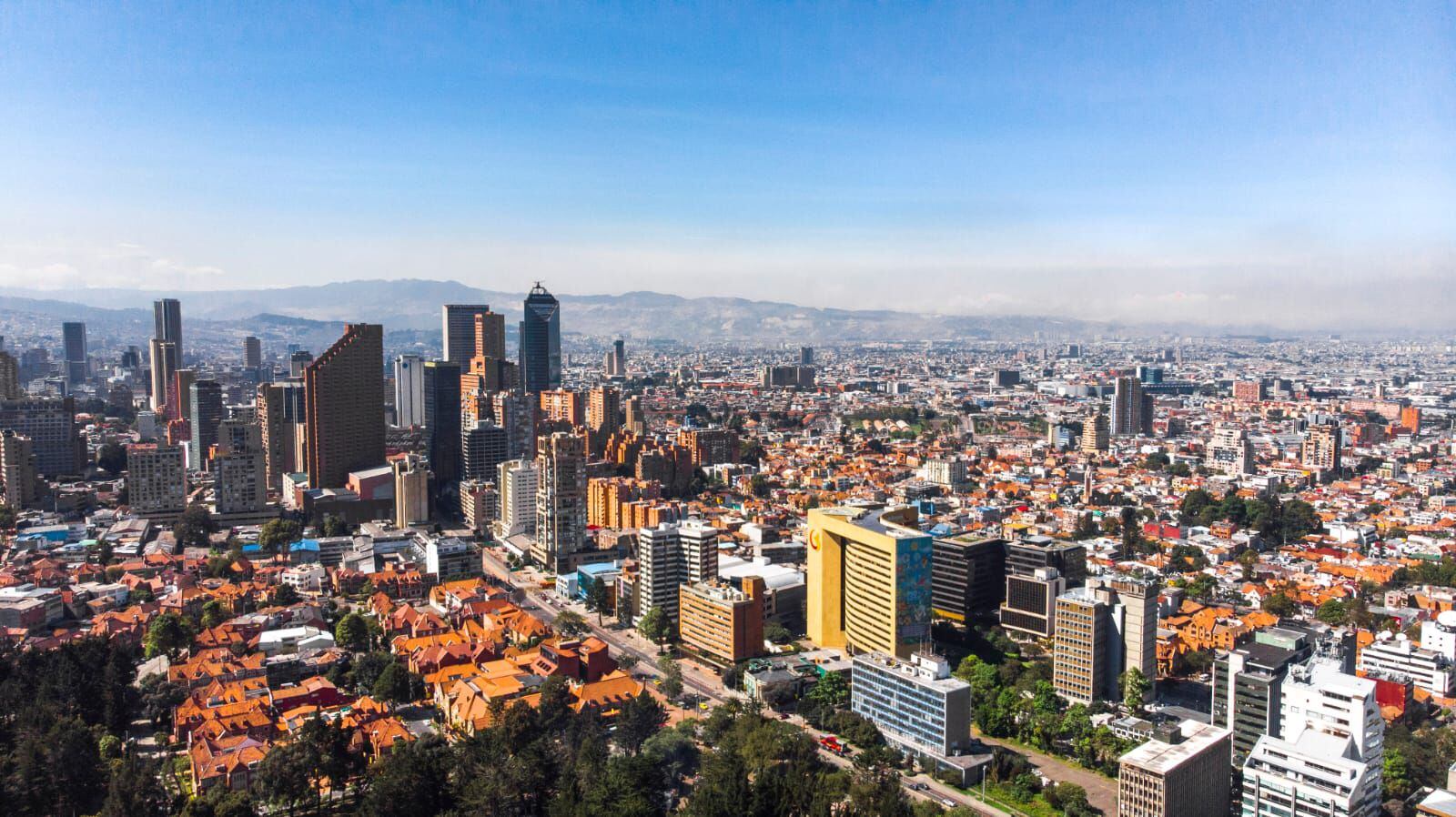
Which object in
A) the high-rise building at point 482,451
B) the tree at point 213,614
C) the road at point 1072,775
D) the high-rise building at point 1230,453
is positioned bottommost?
the road at point 1072,775

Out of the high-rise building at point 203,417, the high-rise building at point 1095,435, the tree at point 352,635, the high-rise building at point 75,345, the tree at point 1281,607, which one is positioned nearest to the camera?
the tree at point 352,635

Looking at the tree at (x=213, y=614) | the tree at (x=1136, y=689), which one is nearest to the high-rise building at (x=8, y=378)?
the tree at (x=213, y=614)

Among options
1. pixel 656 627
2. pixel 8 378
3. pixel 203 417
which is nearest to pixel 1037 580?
pixel 656 627

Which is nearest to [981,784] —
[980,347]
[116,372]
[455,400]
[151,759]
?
[151,759]

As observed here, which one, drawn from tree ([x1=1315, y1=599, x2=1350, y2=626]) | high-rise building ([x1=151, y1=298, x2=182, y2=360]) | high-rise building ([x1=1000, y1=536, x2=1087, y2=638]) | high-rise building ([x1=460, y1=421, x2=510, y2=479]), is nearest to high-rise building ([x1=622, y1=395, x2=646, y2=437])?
high-rise building ([x1=460, y1=421, x2=510, y2=479])

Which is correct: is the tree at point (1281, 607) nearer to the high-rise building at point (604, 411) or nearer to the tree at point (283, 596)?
the tree at point (283, 596)

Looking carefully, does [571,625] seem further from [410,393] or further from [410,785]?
[410,393]
